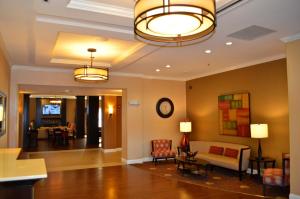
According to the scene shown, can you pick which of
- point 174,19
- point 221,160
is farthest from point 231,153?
point 174,19

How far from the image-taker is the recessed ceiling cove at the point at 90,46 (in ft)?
16.7

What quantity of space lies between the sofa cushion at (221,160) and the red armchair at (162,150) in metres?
1.18

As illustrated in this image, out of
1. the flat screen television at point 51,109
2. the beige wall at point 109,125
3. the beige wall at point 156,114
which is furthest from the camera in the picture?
the flat screen television at point 51,109

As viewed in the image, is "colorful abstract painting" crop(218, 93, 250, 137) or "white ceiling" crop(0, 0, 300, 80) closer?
"white ceiling" crop(0, 0, 300, 80)

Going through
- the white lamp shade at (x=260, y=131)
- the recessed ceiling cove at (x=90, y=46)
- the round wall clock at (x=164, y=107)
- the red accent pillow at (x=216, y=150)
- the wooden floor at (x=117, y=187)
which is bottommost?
the wooden floor at (x=117, y=187)

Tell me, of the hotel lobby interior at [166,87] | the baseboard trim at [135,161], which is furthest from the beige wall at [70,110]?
the baseboard trim at [135,161]

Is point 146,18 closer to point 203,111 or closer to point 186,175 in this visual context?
point 186,175

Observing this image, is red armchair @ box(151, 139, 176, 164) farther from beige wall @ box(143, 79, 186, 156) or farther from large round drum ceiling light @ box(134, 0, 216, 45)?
large round drum ceiling light @ box(134, 0, 216, 45)

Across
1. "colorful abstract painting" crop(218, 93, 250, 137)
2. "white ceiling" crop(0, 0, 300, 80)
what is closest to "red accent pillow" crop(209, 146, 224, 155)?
"colorful abstract painting" crop(218, 93, 250, 137)

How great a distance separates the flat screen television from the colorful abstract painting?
14580 millimetres

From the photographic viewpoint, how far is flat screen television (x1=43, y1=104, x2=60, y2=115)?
18922 millimetres

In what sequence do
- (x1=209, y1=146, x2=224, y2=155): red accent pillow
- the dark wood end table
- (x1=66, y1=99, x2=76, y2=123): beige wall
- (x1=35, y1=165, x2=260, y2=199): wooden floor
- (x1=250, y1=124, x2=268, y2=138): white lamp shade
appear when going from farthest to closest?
(x1=66, y1=99, x2=76, y2=123): beige wall → (x1=209, y1=146, x2=224, y2=155): red accent pillow → the dark wood end table → (x1=250, y1=124, x2=268, y2=138): white lamp shade → (x1=35, y1=165, x2=260, y2=199): wooden floor

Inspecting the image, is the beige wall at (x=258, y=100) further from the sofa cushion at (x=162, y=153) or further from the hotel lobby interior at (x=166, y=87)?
the sofa cushion at (x=162, y=153)

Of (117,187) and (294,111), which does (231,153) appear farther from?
(117,187)
